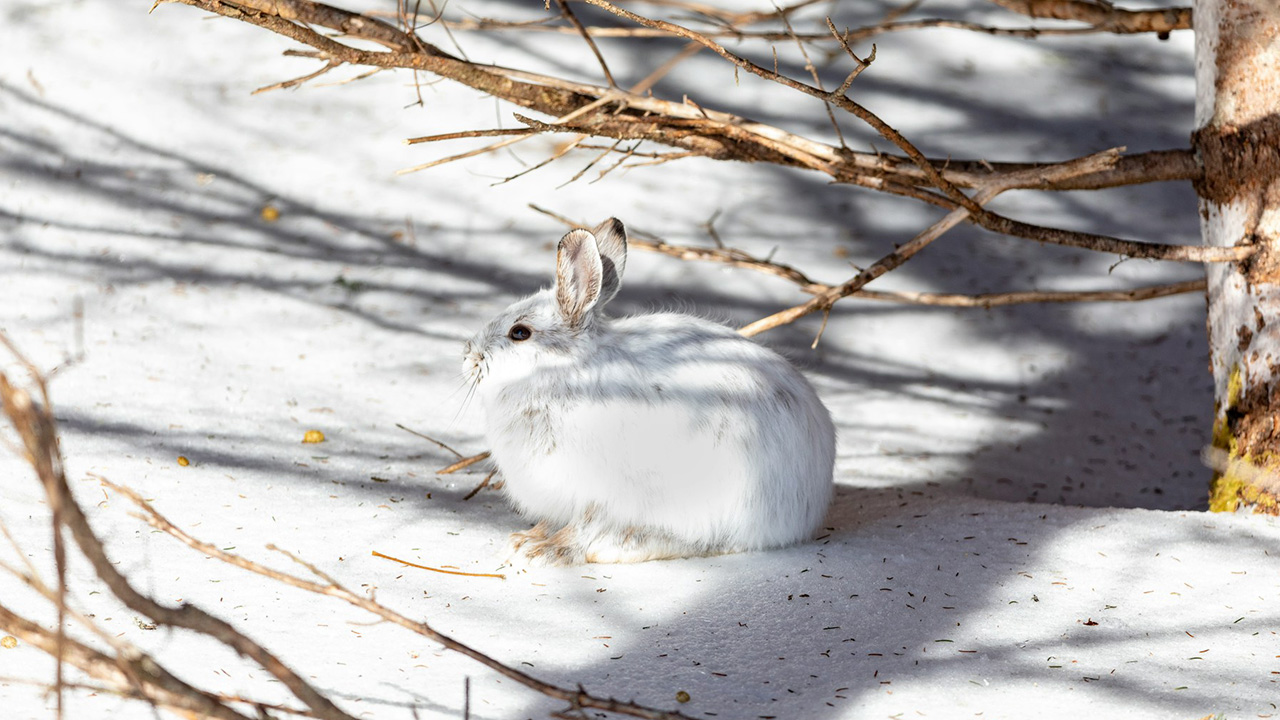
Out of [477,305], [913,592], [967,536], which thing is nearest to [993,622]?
[913,592]

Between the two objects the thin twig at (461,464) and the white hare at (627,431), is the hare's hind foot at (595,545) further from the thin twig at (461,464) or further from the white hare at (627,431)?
the thin twig at (461,464)

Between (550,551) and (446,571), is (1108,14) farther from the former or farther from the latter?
(446,571)

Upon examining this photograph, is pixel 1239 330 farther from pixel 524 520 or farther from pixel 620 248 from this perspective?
pixel 524 520

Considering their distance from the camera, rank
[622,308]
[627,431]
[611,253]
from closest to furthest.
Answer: [627,431]
[611,253]
[622,308]

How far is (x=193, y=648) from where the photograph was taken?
2506 millimetres

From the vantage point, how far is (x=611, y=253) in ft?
11.1

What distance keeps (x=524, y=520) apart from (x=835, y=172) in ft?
4.93

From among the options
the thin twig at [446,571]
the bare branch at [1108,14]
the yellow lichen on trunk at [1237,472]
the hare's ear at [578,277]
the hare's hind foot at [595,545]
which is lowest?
the thin twig at [446,571]

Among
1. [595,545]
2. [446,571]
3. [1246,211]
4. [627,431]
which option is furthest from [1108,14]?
[446,571]

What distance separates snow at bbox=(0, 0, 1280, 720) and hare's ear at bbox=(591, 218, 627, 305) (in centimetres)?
81

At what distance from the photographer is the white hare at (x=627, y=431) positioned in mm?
3154

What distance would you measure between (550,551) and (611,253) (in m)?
0.89

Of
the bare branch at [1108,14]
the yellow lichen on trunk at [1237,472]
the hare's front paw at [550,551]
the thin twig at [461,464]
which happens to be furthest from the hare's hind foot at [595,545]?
the bare branch at [1108,14]

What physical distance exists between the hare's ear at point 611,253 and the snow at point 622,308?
2.67 feet
